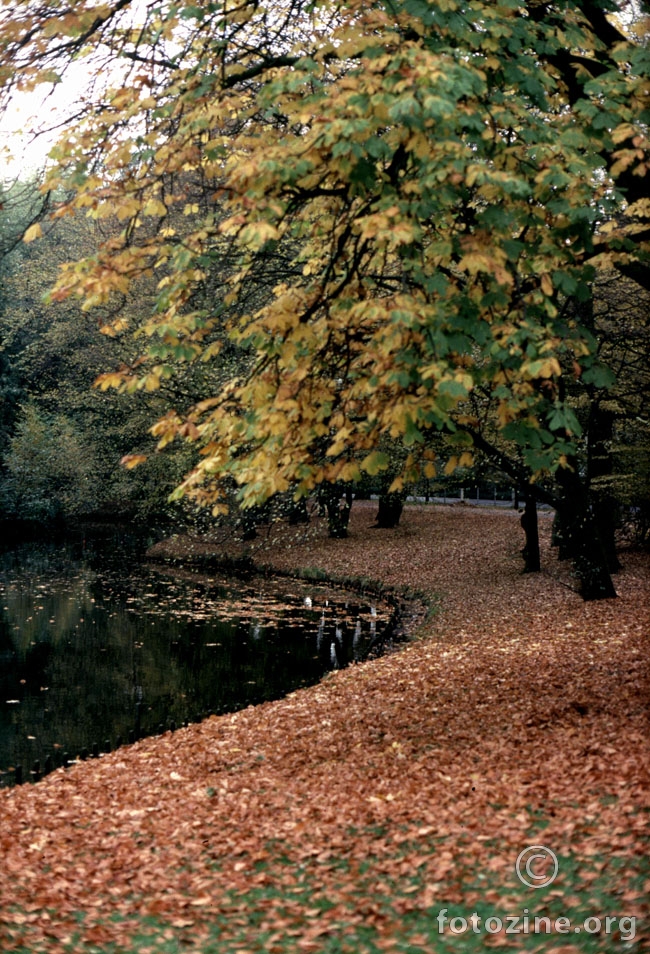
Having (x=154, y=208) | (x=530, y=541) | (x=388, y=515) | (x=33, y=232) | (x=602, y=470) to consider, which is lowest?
(x=530, y=541)

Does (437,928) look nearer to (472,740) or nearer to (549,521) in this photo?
(472,740)

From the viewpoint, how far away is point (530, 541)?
23.3 m

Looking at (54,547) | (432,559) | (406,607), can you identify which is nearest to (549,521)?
(432,559)

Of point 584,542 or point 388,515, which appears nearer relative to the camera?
point 584,542

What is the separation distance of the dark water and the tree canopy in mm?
6128

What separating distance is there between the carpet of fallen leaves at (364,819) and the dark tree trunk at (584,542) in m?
2.18

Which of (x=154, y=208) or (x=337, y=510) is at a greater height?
(x=154, y=208)

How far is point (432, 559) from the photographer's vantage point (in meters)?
28.1

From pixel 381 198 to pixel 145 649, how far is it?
1475 cm

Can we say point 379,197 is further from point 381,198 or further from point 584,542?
point 584,542

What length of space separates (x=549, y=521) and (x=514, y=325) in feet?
86.6

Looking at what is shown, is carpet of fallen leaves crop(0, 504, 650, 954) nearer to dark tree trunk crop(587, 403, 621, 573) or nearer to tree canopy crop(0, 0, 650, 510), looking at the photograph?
tree canopy crop(0, 0, 650, 510)

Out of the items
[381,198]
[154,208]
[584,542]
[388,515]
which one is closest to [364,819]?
[381,198]

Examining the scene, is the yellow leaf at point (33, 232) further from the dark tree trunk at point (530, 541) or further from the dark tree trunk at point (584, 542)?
the dark tree trunk at point (530, 541)
